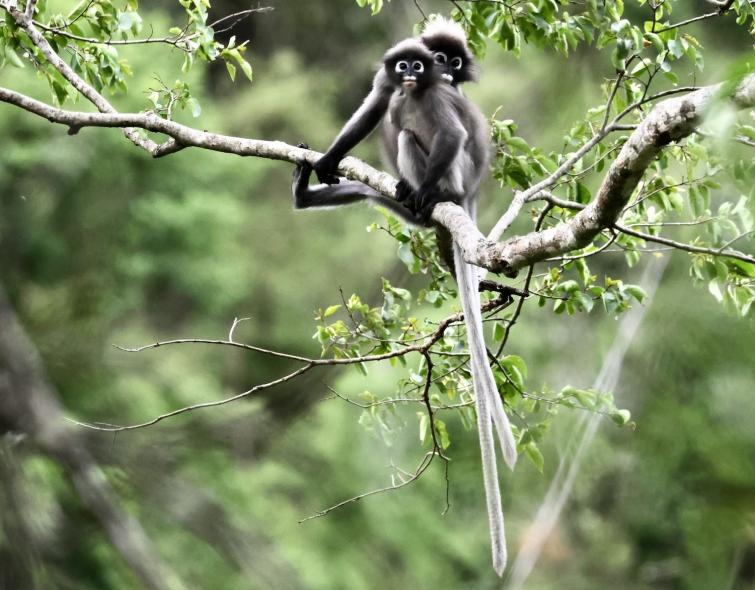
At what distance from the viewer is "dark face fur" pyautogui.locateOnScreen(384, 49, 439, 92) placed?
12.5 ft

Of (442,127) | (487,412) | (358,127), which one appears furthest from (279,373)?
(487,412)

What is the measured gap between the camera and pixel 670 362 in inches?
139

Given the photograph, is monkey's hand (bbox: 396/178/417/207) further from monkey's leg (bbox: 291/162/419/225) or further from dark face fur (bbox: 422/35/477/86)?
dark face fur (bbox: 422/35/477/86)

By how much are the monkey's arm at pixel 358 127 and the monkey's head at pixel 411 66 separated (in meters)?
0.07

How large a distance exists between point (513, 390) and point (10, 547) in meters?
1.90

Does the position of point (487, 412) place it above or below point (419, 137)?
below

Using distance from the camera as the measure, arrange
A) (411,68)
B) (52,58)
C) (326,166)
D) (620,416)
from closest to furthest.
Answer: (620,416), (52,58), (326,166), (411,68)

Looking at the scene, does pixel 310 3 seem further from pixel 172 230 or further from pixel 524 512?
pixel 524 512

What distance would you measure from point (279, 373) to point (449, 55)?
9.01m

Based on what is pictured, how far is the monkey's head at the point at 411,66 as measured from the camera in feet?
12.5

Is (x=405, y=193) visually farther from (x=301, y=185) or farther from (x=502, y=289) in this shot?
(x=502, y=289)

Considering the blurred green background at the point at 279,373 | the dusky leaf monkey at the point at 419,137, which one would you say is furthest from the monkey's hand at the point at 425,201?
the blurred green background at the point at 279,373

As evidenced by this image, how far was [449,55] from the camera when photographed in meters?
4.04

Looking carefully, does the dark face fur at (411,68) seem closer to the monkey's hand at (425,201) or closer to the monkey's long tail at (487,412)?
the monkey's hand at (425,201)
